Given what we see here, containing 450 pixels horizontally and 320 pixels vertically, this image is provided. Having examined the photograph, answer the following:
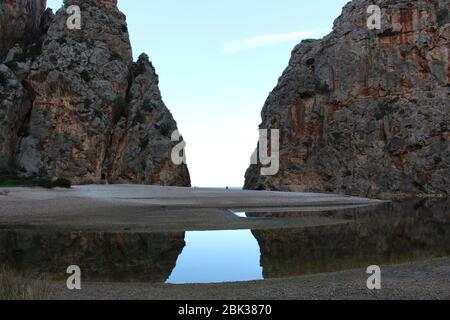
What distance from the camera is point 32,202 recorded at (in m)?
33.4

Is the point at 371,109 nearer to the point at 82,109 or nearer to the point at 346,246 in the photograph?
the point at 82,109

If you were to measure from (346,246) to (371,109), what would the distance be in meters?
66.0

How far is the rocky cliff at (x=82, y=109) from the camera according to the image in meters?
69.8

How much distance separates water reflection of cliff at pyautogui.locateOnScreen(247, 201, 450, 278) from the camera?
1580 cm

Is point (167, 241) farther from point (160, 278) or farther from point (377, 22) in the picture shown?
point (377, 22)

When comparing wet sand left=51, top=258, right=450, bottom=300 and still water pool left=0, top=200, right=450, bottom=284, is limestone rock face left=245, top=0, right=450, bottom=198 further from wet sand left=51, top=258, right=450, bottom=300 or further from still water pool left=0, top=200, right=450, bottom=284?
wet sand left=51, top=258, right=450, bottom=300

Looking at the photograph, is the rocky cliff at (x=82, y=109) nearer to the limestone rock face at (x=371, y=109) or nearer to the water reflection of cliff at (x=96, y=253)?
the limestone rock face at (x=371, y=109)

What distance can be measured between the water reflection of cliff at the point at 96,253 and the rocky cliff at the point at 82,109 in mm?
50538

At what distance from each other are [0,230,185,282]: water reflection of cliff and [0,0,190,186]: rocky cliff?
5054 cm

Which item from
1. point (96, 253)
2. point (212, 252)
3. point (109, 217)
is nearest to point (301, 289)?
point (212, 252)

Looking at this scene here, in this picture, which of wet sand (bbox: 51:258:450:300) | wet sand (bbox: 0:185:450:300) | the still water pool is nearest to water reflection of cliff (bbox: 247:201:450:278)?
the still water pool

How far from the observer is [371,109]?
80938 mm
